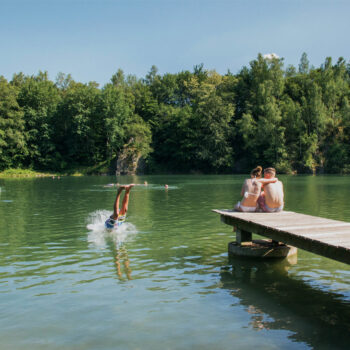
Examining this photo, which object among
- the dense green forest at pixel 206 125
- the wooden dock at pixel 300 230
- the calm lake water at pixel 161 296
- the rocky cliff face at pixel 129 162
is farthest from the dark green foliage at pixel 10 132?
the wooden dock at pixel 300 230

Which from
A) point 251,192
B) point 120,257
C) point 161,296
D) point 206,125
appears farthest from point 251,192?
point 206,125

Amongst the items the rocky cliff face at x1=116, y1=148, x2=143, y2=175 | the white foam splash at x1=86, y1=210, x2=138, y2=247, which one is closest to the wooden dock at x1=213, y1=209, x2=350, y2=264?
the white foam splash at x1=86, y1=210, x2=138, y2=247

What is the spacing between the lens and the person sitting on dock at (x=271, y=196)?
38.6ft

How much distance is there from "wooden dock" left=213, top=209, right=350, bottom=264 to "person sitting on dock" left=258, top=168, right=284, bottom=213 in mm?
309

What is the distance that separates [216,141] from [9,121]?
45.6 metres

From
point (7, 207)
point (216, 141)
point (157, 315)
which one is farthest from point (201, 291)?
point (216, 141)

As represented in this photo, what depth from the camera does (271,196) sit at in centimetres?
1185

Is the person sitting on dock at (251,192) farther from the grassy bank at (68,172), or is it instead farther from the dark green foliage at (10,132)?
the dark green foliage at (10,132)

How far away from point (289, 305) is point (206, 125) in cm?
8646

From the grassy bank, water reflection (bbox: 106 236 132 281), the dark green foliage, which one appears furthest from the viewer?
the dark green foliage

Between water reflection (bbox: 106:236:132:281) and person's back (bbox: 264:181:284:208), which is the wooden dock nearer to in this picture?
person's back (bbox: 264:181:284:208)

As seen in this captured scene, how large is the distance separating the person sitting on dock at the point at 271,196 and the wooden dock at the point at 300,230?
31 cm

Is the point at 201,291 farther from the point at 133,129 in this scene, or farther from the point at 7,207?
the point at 133,129

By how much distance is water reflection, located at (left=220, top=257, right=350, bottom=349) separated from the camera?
646cm
